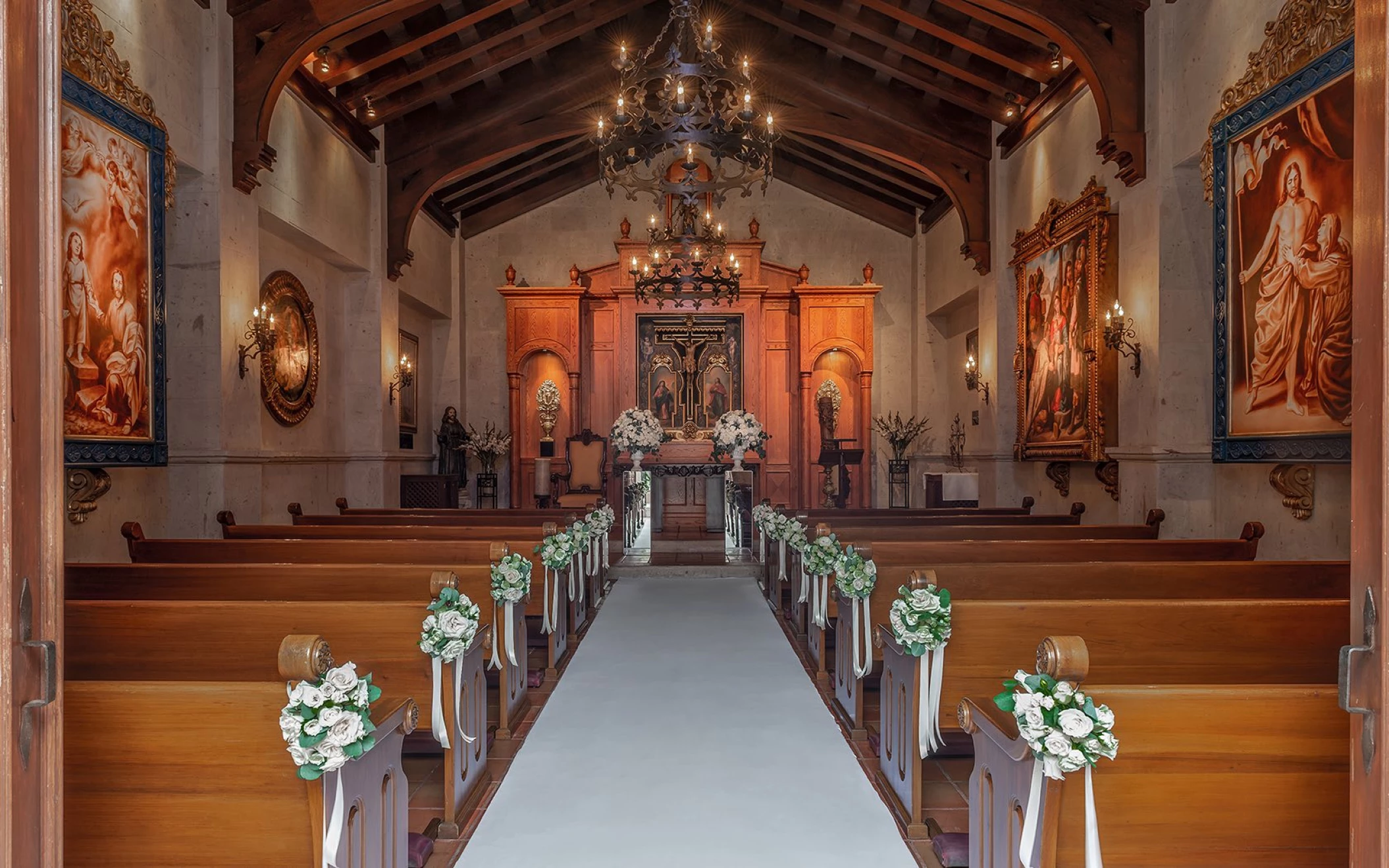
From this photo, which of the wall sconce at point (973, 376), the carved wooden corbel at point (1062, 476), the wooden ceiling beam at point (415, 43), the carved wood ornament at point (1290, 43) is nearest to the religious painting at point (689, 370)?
the wall sconce at point (973, 376)

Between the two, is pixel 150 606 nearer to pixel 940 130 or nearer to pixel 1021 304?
pixel 1021 304

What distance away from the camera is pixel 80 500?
4.75 m

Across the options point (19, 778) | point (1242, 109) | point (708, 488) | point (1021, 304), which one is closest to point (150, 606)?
point (19, 778)

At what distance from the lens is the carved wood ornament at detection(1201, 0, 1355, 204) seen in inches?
165

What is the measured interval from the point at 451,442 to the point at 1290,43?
954 cm

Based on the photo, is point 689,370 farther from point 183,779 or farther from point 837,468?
point 183,779

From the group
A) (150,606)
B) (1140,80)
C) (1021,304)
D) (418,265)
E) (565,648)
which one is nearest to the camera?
(150,606)

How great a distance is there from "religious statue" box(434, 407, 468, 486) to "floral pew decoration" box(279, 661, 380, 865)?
32.0 ft

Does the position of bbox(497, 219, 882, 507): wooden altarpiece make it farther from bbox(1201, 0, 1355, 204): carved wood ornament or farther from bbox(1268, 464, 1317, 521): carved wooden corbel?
bbox(1268, 464, 1317, 521): carved wooden corbel

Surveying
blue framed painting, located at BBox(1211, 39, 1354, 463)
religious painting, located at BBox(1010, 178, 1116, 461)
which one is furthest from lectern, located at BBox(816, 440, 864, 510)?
blue framed painting, located at BBox(1211, 39, 1354, 463)

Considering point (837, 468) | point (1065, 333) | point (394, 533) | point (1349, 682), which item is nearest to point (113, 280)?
point (394, 533)

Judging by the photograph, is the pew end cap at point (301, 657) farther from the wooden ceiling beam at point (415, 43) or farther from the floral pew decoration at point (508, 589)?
the wooden ceiling beam at point (415, 43)

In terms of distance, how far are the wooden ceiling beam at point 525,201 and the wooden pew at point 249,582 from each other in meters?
9.04

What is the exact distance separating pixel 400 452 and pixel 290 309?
6.89 ft
